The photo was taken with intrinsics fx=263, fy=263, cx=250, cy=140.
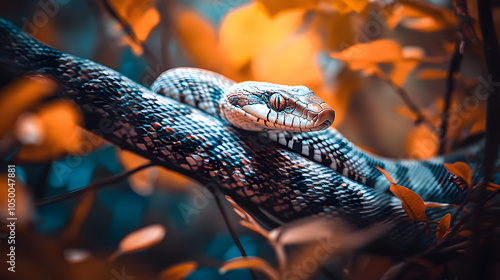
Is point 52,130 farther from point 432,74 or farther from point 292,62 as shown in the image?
point 432,74

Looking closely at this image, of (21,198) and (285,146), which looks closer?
(21,198)

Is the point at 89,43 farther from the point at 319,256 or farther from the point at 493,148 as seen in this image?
the point at 493,148

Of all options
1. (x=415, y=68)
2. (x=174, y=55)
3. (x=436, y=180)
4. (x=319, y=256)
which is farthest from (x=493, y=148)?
(x=174, y=55)

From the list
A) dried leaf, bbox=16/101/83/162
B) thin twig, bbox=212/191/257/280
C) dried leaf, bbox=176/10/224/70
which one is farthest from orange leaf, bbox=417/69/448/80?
dried leaf, bbox=16/101/83/162

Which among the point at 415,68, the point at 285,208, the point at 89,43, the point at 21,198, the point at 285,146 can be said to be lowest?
the point at 21,198

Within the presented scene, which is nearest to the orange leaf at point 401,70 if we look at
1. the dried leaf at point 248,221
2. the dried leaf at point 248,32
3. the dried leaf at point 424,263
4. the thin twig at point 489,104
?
the thin twig at point 489,104

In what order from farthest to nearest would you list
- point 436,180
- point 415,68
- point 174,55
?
point 415,68
point 436,180
point 174,55

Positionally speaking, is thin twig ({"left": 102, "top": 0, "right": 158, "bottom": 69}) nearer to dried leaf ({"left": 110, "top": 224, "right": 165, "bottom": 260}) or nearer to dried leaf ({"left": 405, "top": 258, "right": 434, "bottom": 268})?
dried leaf ({"left": 110, "top": 224, "right": 165, "bottom": 260})
